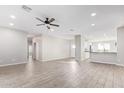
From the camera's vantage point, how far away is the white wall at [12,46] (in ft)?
19.7

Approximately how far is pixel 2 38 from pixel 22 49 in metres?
1.73

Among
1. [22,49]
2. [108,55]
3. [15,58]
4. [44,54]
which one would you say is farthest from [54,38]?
[108,55]

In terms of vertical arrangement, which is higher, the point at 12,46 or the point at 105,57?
the point at 12,46

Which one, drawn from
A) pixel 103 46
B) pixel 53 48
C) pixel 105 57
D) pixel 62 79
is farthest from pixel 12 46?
pixel 103 46

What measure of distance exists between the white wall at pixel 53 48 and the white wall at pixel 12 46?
1.77 m

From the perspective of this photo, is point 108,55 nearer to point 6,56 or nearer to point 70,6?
point 70,6

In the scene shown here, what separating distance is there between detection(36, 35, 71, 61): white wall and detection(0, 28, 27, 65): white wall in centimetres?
177

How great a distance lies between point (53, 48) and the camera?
9789 millimetres

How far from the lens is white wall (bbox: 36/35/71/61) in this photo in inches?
333

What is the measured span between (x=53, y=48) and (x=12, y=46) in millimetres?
4316

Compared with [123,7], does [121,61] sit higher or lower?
lower

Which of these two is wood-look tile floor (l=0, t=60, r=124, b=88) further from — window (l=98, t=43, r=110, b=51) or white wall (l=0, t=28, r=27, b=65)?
window (l=98, t=43, r=110, b=51)

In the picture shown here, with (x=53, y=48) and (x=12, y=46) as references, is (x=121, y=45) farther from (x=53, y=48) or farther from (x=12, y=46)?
(x=12, y=46)
